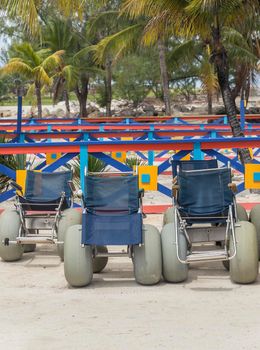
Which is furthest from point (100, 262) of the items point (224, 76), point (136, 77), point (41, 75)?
point (136, 77)

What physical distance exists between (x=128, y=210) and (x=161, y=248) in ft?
1.60

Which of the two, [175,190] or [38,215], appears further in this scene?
[38,215]

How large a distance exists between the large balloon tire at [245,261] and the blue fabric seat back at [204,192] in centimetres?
46

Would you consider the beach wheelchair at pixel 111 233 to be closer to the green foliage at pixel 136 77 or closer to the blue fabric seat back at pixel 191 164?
the blue fabric seat back at pixel 191 164

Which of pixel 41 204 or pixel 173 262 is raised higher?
pixel 41 204

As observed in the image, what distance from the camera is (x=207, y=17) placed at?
10.1 metres

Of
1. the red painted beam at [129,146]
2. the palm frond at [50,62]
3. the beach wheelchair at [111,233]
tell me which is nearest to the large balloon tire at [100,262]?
the beach wheelchair at [111,233]

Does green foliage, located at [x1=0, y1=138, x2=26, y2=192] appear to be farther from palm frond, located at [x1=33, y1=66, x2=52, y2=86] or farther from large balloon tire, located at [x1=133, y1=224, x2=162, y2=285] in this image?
palm frond, located at [x1=33, y1=66, x2=52, y2=86]

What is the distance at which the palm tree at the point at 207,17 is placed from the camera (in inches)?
389

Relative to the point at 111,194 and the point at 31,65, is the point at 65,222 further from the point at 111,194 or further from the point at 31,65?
the point at 31,65

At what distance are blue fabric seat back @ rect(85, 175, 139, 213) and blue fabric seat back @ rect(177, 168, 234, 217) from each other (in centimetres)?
49

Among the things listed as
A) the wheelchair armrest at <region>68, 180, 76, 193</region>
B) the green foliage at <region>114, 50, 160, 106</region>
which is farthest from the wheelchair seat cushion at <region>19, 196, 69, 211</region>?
the green foliage at <region>114, 50, 160, 106</region>

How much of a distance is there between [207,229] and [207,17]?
18.7 feet

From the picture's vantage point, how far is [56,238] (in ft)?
20.2
